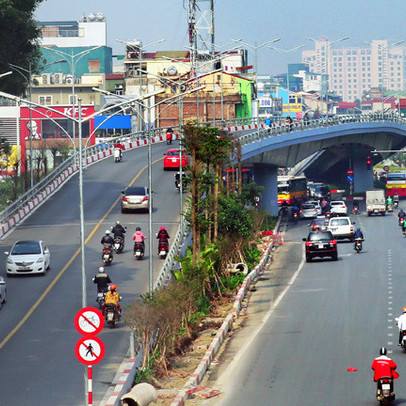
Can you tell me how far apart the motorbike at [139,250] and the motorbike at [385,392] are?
2438 centimetres

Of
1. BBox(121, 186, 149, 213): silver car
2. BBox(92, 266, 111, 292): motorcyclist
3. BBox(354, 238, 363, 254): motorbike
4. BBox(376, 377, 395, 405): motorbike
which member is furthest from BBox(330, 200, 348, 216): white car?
BBox(376, 377, 395, 405): motorbike

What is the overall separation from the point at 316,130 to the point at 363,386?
70976 mm

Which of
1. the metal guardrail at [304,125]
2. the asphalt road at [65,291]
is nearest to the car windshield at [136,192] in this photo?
the asphalt road at [65,291]

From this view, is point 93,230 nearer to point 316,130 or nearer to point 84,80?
point 316,130

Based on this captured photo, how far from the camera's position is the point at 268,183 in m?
93.6

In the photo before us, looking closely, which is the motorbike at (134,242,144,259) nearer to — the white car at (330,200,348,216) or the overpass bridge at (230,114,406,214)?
the overpass bridge at (230,114,406,214)

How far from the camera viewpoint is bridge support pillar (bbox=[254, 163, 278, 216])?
93.4 meters

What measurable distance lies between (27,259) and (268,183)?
54.2 m

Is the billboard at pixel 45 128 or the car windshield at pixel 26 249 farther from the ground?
the billboard at pixel 45 128

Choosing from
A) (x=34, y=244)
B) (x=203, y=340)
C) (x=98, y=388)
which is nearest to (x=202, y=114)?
(x=34, y=244)

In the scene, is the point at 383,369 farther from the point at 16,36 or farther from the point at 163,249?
the point at 16,36

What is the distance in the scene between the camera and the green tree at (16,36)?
57.0 metres

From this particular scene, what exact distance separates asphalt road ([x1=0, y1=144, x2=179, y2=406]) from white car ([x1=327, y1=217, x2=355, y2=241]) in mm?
10078

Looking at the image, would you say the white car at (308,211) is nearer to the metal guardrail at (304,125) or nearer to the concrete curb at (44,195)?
the metal guardrail at (304,125)
